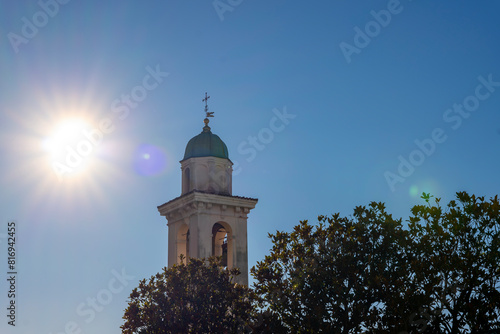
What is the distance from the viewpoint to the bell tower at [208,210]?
147 feet

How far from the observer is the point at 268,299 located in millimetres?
28703

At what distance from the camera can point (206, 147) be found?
47.3 metres

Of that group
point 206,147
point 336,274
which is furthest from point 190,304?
point 206,147

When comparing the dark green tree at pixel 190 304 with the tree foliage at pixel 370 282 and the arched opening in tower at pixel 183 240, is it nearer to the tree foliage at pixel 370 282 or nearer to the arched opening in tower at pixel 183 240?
the tree foliage at pixel 370 282

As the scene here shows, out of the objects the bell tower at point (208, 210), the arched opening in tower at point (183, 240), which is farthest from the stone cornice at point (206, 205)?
the arched opening in tower at point (183, 240)

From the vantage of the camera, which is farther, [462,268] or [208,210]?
[208,210]

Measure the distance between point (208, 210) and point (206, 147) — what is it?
16.6ft

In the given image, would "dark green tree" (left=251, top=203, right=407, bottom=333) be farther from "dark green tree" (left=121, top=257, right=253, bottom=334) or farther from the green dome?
the green dome

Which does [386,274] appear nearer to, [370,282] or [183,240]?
[370,282]

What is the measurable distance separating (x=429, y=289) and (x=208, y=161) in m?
25.0

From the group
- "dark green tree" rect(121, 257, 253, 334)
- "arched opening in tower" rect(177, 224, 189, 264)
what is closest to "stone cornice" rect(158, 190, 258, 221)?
"arched opening in tower" rect(177, 224, 189, 264)

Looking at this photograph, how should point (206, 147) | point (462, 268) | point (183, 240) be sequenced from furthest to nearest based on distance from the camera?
point (206, 147)
point (183, 240)
point (462, 268)

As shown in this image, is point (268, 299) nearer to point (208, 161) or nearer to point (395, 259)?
point (395, 259)

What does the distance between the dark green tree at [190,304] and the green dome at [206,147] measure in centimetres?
1384
